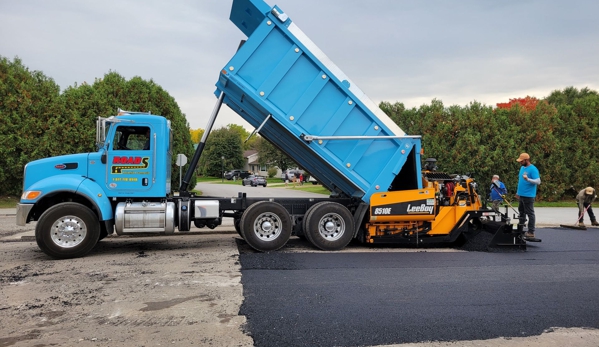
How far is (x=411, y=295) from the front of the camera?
18.3ft

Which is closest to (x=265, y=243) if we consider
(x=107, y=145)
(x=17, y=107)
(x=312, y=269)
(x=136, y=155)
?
(x=312, y=269)

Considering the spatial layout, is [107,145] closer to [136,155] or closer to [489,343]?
[136,155]

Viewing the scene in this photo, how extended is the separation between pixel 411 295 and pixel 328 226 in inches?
124

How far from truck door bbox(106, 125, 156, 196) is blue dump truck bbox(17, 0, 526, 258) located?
0.7 inches

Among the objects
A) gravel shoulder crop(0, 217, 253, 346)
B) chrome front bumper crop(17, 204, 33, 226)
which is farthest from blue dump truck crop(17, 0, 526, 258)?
gravel shoulder crop(0, 217, 253, 346)

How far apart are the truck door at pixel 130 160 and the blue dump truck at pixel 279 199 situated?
0.06 feet

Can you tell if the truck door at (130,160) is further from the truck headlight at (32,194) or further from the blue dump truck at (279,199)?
the truck headlight at (32,194)

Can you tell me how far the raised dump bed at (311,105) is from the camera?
7945mm

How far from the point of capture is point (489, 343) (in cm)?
411

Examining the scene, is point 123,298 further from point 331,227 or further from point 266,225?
point 331,227

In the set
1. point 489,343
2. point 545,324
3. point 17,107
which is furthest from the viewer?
point 17,107

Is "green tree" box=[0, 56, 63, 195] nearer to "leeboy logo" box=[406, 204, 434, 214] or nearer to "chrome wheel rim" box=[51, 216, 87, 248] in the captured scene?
"chrome wheel rim" box=[51, 216, 87, 248]

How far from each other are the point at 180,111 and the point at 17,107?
810 cm

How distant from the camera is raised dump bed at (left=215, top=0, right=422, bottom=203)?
795 cm
